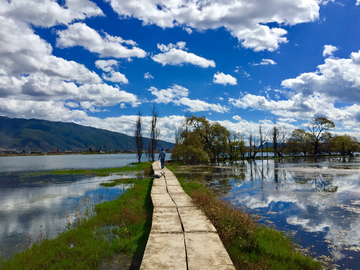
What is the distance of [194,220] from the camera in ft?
24.0

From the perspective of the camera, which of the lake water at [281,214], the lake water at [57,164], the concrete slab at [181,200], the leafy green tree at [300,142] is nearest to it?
the lake water at [281,214]

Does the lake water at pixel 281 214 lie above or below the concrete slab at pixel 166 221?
below

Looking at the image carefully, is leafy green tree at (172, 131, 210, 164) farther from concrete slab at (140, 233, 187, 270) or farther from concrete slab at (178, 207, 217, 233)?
concrete slab at (140, 233, 187, 270)

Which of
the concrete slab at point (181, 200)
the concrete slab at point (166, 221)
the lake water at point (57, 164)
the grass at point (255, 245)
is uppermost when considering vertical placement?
the concrete slab at point (166, 221)

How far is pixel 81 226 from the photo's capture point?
935 centimetres

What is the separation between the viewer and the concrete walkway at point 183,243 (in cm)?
446

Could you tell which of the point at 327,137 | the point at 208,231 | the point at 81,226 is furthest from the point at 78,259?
the point at 327,137

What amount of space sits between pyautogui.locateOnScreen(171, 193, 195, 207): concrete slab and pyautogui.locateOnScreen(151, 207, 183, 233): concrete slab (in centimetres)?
83

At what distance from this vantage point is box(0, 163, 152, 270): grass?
248 inches

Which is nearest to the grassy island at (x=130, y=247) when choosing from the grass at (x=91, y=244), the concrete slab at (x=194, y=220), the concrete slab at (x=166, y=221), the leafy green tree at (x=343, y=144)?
the grass at (x=91, y=244)

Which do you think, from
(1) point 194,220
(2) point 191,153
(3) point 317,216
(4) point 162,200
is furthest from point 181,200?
(2) point 191,153

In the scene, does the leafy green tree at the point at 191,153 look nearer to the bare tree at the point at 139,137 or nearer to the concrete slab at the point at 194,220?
the bare tree at the point at 139,137

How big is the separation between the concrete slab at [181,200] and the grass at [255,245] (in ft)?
3.54

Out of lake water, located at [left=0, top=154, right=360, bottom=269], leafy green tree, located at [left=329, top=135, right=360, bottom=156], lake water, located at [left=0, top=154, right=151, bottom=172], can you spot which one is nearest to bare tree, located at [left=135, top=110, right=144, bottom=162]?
lake water, located at [left=0, top=154, right=151, bottom=172]
